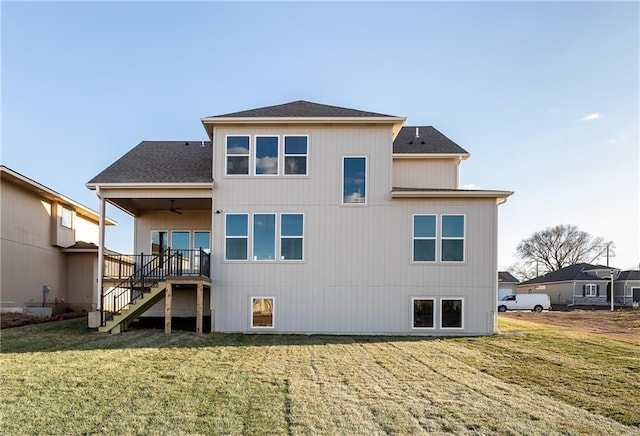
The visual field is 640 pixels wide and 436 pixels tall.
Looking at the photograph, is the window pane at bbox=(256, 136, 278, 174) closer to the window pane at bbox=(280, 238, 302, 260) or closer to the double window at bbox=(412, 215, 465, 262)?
the window pane at bbox=(280, 238, 302, 260)

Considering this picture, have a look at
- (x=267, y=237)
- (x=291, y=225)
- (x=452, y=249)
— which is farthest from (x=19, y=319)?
(x=452, y=249)

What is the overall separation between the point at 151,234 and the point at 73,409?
11247mm

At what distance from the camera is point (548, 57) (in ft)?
50.2

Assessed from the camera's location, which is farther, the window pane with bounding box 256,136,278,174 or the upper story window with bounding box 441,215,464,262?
the window pane with bounding box 256,136,278,174

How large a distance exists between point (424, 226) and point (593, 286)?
34.4 metres

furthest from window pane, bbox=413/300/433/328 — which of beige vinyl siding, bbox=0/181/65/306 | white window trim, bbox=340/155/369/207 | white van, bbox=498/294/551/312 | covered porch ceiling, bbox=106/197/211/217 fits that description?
white van, bbox=498/294/551/312

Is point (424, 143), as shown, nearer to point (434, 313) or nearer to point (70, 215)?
point (434, 313)

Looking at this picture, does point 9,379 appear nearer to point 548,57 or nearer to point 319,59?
point 319,59

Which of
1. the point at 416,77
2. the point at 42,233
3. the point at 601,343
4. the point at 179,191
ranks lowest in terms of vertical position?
the point at 601,343

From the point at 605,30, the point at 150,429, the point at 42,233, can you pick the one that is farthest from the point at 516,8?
the point at 42,233

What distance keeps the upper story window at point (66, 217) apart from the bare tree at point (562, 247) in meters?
56.4

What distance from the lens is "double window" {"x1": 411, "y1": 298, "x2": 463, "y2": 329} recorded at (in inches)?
523

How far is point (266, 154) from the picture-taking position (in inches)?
531

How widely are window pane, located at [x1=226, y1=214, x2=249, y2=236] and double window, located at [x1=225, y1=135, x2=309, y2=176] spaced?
1.34 m
